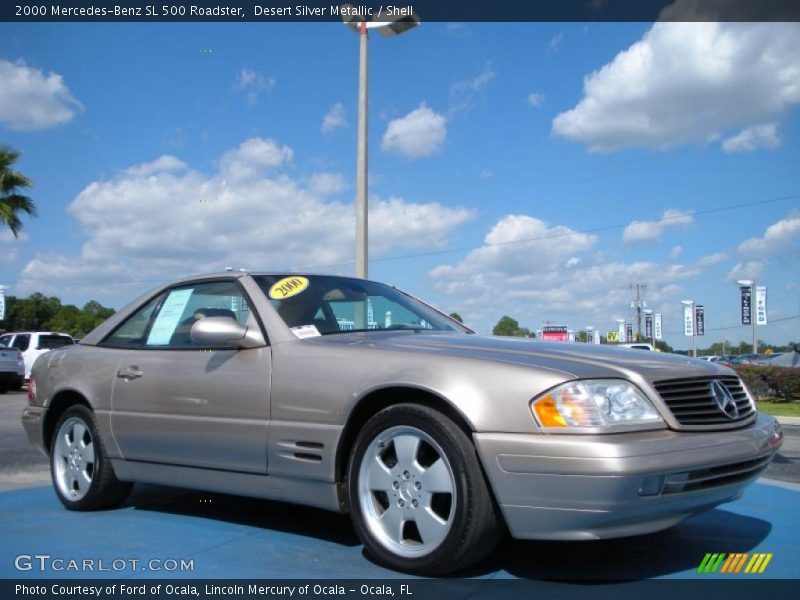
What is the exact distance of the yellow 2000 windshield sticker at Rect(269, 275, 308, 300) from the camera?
4.54m

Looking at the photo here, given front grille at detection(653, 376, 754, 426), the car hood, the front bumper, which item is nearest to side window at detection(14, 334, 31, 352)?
the car hood

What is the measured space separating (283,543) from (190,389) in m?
0.98

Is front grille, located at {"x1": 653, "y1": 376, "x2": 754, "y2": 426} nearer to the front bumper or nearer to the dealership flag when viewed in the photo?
the front bumper

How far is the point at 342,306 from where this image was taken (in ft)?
15.7

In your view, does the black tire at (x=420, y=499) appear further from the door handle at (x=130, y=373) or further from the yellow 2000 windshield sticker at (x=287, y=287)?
the door handle at (x=130, y=373)

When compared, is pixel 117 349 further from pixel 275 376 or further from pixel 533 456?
pixel 533 456

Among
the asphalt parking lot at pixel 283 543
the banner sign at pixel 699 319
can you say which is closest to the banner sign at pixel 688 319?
the banner sign at pixel 699 319

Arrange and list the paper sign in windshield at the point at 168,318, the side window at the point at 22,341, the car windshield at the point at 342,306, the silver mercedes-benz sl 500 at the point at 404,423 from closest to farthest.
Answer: the silver mercedes-benz sl 500 at the point at 404,423 → the car windshield at the point at 342,306 → the paper sign in windshield at the point at 168,318 → the side window at the point at 22,341

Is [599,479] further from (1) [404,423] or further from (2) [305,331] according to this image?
(2) [305,331]

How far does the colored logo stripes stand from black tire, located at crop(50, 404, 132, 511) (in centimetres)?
341

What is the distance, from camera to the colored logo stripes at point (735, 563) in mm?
3562

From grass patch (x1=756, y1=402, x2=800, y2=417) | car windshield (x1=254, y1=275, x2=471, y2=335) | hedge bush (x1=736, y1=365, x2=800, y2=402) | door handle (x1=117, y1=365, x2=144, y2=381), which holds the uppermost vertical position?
car windshield (x1=254, y1=275, x2=471, y2=335)

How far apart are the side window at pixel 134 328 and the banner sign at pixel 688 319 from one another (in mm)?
57354

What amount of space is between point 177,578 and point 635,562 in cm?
207
